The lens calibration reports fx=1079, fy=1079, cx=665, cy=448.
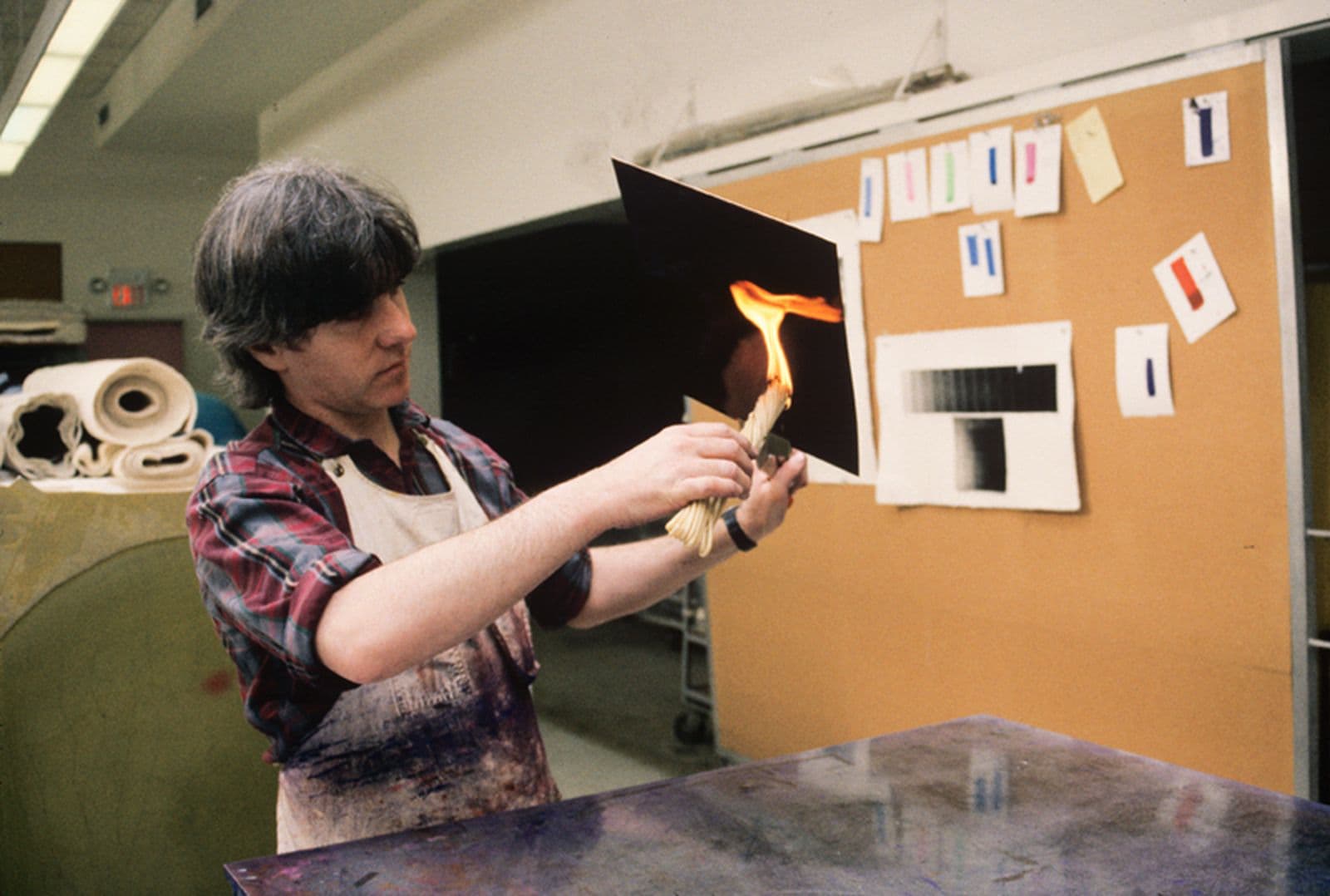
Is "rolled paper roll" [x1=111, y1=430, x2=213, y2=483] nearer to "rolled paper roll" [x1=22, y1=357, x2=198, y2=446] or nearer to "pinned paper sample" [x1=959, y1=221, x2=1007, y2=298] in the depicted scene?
"rolled paper roll" [x1=22, y1=357, x2=198, y2=446]

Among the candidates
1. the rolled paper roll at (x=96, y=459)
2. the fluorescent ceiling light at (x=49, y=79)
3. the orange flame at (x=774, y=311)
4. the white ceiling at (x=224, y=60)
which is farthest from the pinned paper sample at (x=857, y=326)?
the fluorescent ceiling light at (x=49, y=79)

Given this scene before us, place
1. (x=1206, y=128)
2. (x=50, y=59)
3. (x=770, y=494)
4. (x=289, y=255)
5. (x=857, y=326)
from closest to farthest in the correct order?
1. (x=289, y=255)
2. (x=770, y=494)
3. (x=1206, y=128)
4. (x=857, y=326)
5. (x=50, y=59)

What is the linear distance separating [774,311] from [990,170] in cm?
139

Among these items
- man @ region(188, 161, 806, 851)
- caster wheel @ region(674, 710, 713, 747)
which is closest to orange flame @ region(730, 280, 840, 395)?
man @ region(188, 161, 806, 851)

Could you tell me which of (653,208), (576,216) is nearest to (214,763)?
(653,208)

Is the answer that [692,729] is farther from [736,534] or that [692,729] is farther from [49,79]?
[49,79]

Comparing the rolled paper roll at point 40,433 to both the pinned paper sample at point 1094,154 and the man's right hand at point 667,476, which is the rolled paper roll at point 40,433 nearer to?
the man's right hand at point 667,476

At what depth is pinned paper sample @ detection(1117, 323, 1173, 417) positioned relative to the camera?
82.0 inches

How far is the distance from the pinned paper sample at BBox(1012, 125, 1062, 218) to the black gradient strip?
334 millimetres

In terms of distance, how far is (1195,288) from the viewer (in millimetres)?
2010

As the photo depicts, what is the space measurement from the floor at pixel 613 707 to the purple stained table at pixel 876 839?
65.9 inches

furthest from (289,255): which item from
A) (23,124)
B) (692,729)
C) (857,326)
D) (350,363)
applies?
(23,124)

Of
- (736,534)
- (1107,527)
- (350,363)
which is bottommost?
(1107,527)

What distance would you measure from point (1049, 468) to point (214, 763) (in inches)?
66.2
